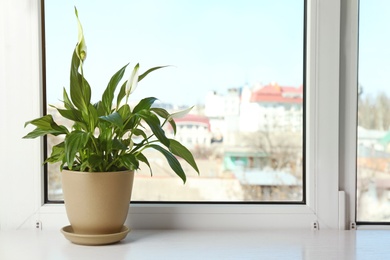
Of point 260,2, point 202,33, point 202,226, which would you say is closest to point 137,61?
point 202,33

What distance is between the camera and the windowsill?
4.23 feet

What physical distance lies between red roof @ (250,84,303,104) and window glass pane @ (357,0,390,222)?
16 cm

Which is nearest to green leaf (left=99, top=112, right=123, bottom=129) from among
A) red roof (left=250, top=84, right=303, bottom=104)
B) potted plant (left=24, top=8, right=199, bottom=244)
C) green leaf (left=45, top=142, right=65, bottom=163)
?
Result: potted plant (left=24, top=8, right=199, bottom=244)

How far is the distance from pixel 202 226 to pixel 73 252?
0.36 m

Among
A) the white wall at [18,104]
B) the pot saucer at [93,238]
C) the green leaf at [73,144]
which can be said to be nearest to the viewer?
the green leaf at [73,144]

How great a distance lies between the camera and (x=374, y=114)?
5.04 ft

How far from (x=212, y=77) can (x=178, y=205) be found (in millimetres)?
349

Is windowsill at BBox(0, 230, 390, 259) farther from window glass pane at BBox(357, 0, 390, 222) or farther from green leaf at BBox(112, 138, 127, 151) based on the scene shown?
green leaf at BBox(112, 138, 127, 151)

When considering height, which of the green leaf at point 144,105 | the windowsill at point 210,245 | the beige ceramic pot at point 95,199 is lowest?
the windowsill at point 210,245

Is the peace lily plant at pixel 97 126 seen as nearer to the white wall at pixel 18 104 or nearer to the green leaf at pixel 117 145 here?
the green leaf at pixel 117 145

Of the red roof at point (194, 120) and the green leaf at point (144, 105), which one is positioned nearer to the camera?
the green leaf at point (144, 105)

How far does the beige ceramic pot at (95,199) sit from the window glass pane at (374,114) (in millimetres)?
638

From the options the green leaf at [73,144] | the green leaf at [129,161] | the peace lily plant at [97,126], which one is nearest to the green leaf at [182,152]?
the peace lily plant at [97,126]

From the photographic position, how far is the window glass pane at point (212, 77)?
1522 mm
